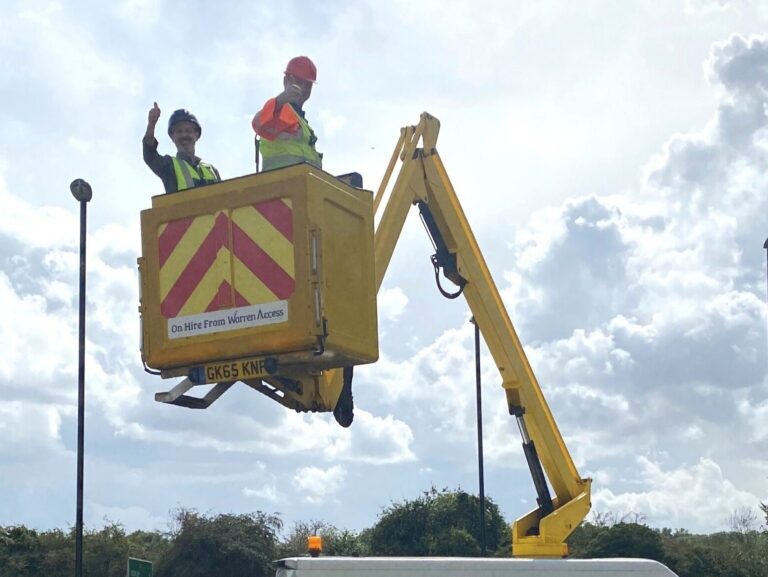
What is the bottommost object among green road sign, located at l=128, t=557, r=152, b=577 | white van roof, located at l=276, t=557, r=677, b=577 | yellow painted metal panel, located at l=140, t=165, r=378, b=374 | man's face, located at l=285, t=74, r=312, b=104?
white van roof, located at l=276, t=557, r=677, b=577

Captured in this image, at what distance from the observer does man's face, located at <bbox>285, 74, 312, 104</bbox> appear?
36.0ft

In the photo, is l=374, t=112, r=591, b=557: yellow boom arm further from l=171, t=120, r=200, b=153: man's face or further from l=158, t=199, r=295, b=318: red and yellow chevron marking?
l=158, t=199, r=295, b=318: red and yellow chevron marking

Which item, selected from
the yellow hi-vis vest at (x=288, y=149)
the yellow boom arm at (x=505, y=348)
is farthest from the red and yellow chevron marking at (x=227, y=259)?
the yellow boom arm at (x=505, y=348)

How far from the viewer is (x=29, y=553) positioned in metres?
36.7

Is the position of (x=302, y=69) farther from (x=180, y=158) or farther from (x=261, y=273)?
(x=261, y=273)

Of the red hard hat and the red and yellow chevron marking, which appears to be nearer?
the red and yellow chevron marking

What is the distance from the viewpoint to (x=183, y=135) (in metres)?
11.1

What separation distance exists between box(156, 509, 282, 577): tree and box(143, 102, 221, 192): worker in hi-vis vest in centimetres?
2415

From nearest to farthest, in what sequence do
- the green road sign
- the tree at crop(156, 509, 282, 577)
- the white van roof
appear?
the white van roof
the green road sign
the tree at crop(156, 509, 282, 577)

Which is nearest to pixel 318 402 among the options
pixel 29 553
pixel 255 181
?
pixel 255 181

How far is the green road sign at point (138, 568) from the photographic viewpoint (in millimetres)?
16312

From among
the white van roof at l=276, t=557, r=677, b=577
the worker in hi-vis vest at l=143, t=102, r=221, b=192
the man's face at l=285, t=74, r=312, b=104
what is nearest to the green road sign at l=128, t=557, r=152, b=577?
the white van roof at l=276, t=557, r=677, b=577

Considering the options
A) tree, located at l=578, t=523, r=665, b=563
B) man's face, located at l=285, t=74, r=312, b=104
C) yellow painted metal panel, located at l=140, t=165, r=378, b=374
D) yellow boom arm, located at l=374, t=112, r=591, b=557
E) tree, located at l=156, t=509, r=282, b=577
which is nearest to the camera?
yellow painted metal panel, located at l=140, t=165, r=378, b=374

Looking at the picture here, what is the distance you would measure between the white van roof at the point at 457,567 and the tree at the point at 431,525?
26531 millimetres
